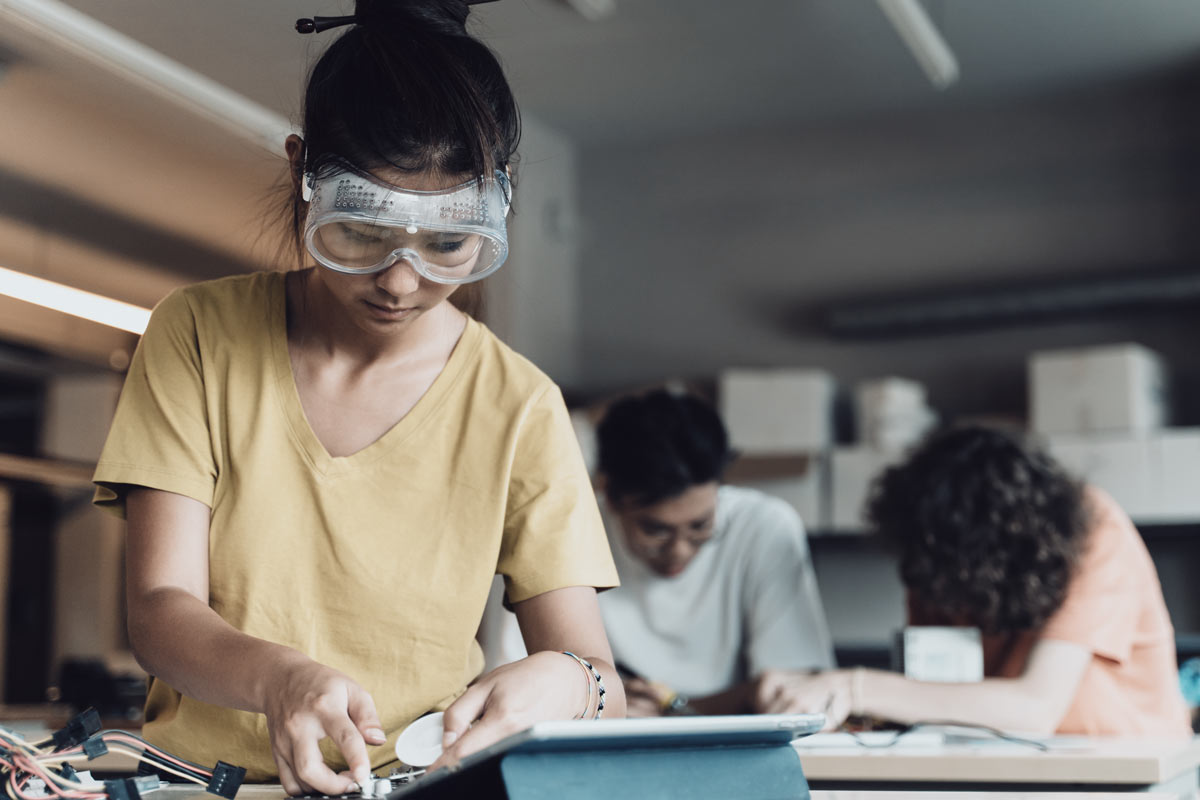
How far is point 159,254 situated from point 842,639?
116 inches

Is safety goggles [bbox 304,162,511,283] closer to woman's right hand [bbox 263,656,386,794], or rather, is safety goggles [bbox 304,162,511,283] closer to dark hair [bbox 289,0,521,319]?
dark hair [bbox 289,0,521,319]

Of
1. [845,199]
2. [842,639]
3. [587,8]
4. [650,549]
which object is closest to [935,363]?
[845,199]

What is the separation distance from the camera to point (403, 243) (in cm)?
106

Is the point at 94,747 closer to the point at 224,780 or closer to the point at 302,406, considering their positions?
the point at 224,780

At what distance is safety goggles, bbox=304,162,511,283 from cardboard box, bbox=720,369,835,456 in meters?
3.61

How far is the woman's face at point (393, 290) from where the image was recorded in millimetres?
1043

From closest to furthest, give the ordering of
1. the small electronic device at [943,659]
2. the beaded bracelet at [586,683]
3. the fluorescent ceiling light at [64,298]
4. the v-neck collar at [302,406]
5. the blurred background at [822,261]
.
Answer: the beaded bracelet at [586,683] < the v-neck collar at [302,406] < the small electronic device at [943,659] < the fluorescent ceiling light at [64,298] < the blurred background at [822,261]

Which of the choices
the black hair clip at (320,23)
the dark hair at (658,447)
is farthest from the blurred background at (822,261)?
the black hair clip at (320,23)

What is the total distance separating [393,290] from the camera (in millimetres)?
1084

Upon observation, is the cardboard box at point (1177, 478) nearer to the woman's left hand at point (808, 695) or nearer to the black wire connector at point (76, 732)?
the woman's left hand at point (808, 695)

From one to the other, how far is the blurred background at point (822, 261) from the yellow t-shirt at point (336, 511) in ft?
6.41

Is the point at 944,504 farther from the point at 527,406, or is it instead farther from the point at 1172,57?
the point at 1172,57

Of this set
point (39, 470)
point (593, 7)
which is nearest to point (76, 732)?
point (39, 470)

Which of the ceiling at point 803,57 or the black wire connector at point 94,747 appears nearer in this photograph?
the black wire connector at point 94,747
